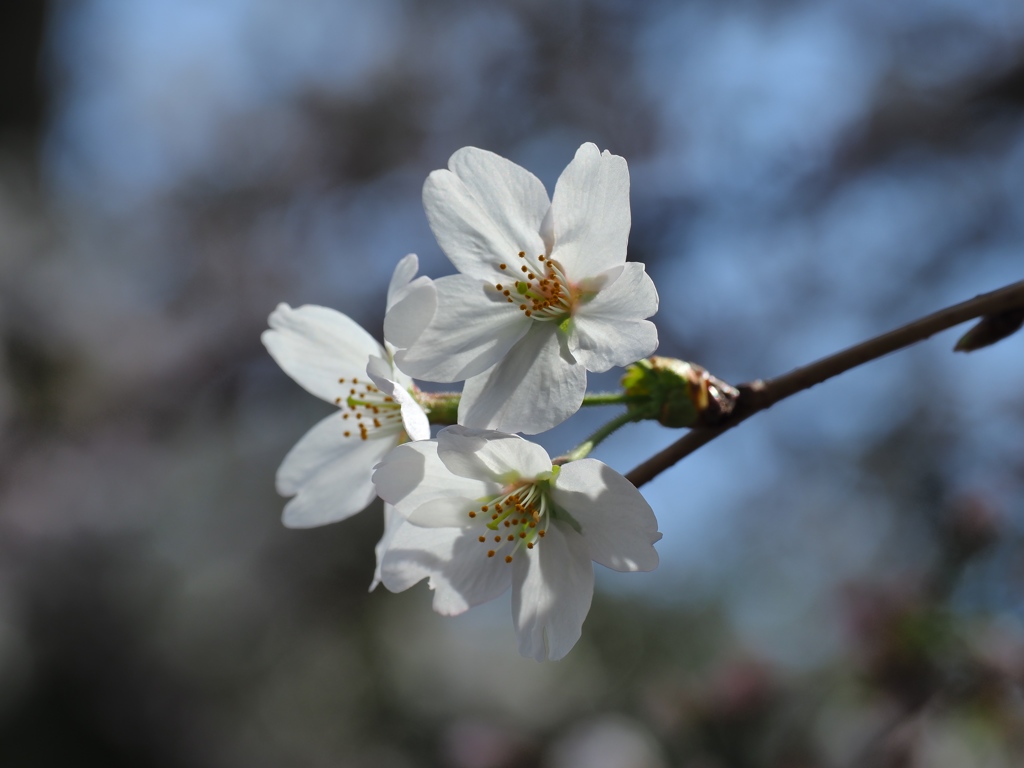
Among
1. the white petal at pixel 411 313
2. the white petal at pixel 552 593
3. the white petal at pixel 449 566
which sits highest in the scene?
the white petal at pixel 411 313

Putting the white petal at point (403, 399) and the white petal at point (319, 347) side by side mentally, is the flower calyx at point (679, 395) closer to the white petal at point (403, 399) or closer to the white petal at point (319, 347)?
the white petal at point (403, 399)

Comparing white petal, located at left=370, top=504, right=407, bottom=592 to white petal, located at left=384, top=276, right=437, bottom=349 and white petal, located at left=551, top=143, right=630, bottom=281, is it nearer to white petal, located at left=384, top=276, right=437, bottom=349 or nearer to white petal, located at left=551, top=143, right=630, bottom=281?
white petal, located at left=384, top=276, right=437, bottom=349

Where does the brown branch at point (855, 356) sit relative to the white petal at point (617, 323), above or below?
below

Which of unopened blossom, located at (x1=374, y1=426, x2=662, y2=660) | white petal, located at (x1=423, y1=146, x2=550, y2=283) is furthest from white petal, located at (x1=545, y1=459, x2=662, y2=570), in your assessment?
white petal, located at (x1=423, y1=146, x2=550, y2=283)

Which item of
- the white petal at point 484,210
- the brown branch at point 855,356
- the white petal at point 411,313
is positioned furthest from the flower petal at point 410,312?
the brown branch at point 855,356

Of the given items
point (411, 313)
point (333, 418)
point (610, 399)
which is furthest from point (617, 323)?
point (333, 418)

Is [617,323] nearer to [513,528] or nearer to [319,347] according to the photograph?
[513,528]

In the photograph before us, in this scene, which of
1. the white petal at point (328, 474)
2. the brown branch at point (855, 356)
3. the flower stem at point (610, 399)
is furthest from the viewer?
the white petal at point (328, 474)
